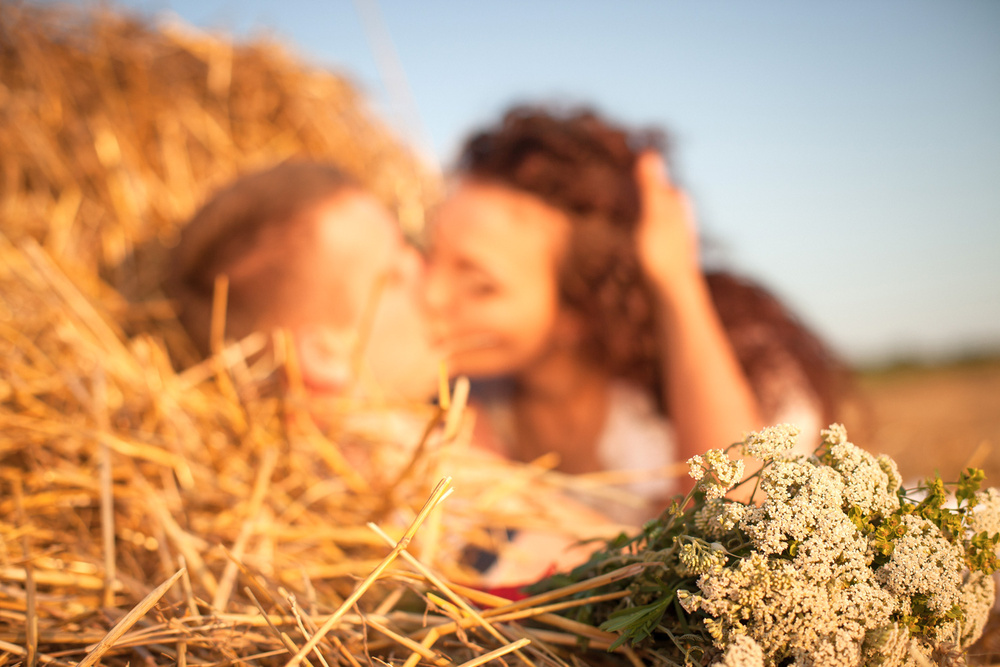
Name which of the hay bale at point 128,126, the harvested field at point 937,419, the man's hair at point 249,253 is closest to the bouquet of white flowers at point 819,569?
the harvested field at point 937,419

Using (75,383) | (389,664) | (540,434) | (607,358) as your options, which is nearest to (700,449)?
(607,358)

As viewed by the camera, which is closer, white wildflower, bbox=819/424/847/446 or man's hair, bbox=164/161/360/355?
white wildflower, bbox=819/424/847/446

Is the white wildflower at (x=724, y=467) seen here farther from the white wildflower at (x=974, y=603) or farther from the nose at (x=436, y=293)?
the nose at (x=436, y=293)

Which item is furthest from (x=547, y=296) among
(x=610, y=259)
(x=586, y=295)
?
(x=610, y=259)

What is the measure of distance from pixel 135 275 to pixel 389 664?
1.99 meters

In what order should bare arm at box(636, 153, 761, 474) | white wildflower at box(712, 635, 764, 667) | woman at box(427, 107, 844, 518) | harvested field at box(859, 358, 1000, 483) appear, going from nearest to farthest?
white wildflower at box(712, 635, 764, 667)
bare arm at box(636, 153, 761, 474)
woman at box(427, 107, 844, 518)
harvested field at box(859, 358, 1000, 483)

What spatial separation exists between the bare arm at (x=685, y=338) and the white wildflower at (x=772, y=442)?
1.15 metres

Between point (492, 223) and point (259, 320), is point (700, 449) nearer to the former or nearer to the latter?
point (492, 223)

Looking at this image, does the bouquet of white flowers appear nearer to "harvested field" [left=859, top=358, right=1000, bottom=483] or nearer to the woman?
"harvested field" [left=859, top=358, right=1000, bottom=483]

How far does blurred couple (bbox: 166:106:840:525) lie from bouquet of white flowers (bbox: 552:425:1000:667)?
44.3 inches

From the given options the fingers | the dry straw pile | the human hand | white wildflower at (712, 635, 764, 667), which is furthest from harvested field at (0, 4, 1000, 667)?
the fingers

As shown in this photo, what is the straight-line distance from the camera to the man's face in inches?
73.2

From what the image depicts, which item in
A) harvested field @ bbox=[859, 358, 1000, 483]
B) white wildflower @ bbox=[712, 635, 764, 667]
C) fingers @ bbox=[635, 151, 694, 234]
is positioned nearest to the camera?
white wildflower @ bbox=[712, 635, 764, 667]

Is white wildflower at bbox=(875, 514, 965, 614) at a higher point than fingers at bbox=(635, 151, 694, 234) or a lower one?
lower
